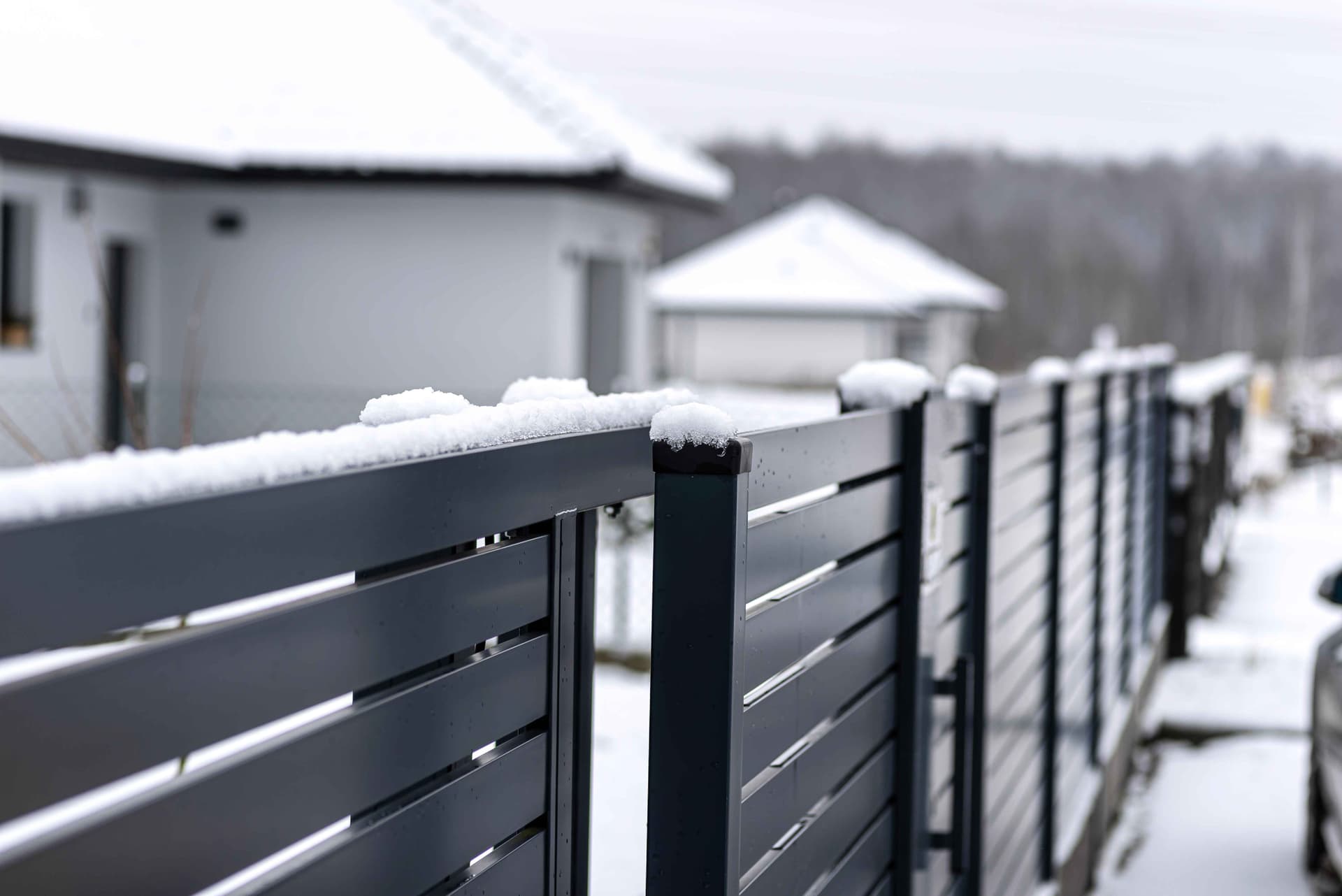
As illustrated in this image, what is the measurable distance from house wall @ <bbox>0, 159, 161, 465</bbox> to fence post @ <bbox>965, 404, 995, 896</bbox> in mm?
9460

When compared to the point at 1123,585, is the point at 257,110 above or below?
above

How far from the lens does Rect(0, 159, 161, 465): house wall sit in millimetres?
12117

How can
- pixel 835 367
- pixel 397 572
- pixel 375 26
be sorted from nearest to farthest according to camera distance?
1. pixel 397 572
2. pixel 375 26
3. pixel 835 367

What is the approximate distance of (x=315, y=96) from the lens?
14750mm

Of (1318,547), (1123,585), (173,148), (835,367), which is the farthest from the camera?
(835,367)

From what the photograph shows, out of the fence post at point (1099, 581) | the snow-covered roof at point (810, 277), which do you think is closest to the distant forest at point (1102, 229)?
the snow-covered roof at point (810, 277)

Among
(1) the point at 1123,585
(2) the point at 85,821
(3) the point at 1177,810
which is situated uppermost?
(2) the point at 85,821

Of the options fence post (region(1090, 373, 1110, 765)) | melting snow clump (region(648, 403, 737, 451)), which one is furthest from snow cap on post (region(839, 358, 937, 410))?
fence post (region(1090, 373, 1110, 765))

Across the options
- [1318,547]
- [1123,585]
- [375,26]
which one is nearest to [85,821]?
[1123,585]

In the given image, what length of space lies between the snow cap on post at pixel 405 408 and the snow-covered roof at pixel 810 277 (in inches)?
1395

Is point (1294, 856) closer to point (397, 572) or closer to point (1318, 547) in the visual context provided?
point (397, 572)

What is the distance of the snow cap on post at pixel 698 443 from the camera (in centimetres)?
167

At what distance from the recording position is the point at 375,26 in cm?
1648

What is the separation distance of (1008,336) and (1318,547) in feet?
206
